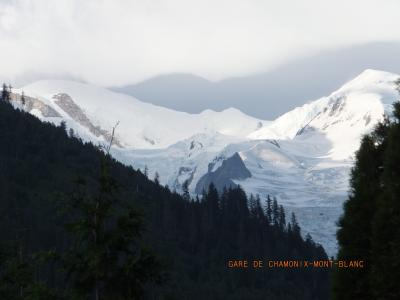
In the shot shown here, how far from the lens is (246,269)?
481 feet

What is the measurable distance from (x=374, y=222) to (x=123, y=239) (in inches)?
420

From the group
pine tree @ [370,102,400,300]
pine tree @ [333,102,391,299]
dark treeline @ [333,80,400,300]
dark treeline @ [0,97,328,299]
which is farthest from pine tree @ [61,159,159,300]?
pine tree @ [333,102,391,299]

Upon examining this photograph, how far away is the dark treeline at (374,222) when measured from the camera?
81.3ft

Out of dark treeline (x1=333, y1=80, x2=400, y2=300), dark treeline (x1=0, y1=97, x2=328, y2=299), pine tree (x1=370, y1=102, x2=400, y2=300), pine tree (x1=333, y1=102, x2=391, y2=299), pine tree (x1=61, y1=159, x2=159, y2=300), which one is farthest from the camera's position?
pine tree (x1=333, y1=102, x2=391, y2=299)

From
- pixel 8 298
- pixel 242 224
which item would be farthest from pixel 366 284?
pixel 242 224

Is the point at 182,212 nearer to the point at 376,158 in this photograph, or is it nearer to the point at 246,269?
the point at 246,269

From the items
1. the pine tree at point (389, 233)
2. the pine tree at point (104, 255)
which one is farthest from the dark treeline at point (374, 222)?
the pine tree at point (104, 255)

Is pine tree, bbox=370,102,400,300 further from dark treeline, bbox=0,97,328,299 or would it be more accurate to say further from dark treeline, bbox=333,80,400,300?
dark treeline, bbox=0,97,328,299

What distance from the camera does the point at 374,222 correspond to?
26.3 meters

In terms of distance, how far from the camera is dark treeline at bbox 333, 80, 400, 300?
24.8m

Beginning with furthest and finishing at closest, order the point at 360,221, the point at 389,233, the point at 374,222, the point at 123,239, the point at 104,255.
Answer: the point at 360,221 < the point at 374,222 < the point at 389,233 < the point at 123,239 < the point at 104,255

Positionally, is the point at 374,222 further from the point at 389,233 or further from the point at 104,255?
the point at 104,255

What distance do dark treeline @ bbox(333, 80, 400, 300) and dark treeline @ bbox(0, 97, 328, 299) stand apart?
8.90 meters

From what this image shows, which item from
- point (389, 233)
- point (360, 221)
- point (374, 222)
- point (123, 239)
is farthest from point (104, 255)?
point (360, 221)
